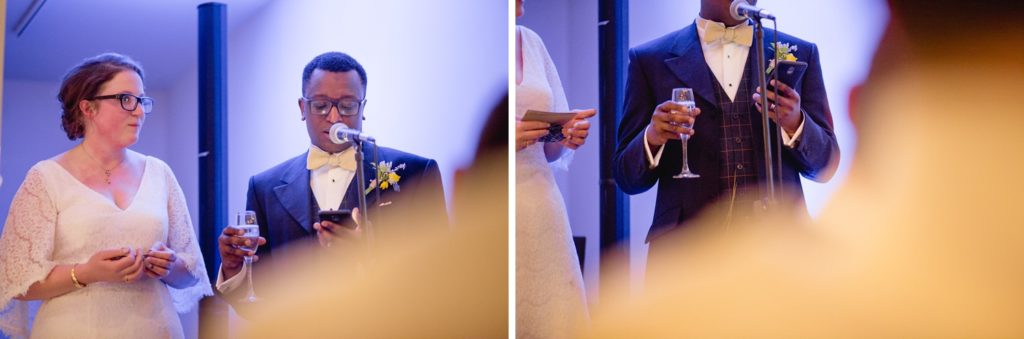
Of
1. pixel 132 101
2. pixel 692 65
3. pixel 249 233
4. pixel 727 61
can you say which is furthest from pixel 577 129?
pixel 132 101

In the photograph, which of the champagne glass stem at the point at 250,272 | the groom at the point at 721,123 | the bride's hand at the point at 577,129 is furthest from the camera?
the bride's hand at the point at 577,129

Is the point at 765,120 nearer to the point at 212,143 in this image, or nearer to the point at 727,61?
the point at 727,61

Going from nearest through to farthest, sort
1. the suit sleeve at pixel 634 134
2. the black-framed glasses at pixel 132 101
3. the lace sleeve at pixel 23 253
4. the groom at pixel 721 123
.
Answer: the lace sleeve at pixel 23 253, the black-framed glasses at pixel 132 101, the groom at pixel 721 123, the suit sleeve at pixel 634 134

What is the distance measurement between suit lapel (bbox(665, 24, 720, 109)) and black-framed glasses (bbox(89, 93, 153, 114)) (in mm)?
1709

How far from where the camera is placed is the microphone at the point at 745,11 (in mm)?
3547

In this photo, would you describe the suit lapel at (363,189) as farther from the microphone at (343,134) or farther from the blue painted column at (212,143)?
the blue painted column at (212,143)

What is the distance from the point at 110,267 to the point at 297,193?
2.29ft

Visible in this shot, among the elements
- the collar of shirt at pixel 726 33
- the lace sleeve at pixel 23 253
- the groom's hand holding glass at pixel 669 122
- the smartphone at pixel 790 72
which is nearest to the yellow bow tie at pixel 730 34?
the collar of shirt at pixel 726 33

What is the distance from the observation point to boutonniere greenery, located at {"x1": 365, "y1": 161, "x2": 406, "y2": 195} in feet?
12.0

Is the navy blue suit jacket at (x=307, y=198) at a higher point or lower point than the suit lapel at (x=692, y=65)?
lower

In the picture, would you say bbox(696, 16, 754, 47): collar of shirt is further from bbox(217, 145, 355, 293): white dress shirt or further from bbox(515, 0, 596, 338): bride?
bbox(217, 145, 355, 293): white dress shirt

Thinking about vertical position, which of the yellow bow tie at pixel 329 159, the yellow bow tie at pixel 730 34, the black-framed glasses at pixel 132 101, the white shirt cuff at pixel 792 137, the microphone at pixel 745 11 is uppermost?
the microphone at pixel 745 11

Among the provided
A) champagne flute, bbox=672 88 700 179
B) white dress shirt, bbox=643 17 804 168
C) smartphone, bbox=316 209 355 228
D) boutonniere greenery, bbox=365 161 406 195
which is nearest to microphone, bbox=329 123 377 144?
boutonniere greenery, bbox=365 161 406 195

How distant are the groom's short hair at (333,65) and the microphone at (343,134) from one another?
0.51ft
